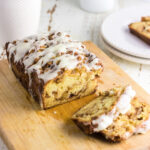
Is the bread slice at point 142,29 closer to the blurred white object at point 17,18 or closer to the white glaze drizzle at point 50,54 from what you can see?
the white glaze drizzle at point 50,54

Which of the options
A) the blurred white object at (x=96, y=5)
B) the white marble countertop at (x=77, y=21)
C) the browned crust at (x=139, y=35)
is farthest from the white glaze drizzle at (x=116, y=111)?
the blurred white object at (x=96, y=5)

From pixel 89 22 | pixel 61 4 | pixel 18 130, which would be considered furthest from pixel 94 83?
pixel 61 4

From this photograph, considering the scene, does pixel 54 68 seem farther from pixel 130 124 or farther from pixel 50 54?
pixel 130 124

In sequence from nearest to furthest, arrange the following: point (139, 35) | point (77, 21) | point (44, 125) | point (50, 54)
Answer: point (44, 125) → point (50, 54) → point (139, 35) → point (77, 21)

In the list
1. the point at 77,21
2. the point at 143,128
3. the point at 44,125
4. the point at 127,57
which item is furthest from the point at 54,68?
the point at 77,21

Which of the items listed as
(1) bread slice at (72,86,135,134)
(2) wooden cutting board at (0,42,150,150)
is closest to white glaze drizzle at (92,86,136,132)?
(1) bread slice at (72,86,135,134)

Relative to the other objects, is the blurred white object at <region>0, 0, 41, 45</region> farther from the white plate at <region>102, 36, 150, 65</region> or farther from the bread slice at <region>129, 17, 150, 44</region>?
the bread slice at <region>129, 17, 150, 44</region>
